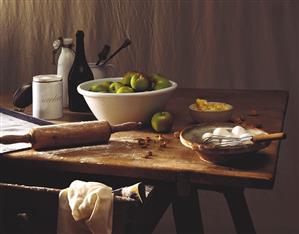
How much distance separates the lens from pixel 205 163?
1263mm

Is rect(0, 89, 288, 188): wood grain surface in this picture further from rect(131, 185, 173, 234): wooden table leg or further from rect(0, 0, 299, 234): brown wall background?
rect(0, 0, 299, 234): brown wall background

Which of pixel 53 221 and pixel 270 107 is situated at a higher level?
pixel 270 107

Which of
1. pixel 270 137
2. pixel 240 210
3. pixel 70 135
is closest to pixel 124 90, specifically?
pixel 70 135

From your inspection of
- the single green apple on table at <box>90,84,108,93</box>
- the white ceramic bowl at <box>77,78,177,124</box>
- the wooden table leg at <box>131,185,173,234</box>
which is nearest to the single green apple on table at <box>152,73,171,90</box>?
the white ceramic bowl at <box>77,78,177,124</box>

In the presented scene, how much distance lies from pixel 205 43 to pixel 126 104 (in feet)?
3.44

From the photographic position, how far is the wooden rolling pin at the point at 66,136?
1.37 meters

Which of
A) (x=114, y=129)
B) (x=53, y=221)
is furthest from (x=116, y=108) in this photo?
(x=53, y=221)

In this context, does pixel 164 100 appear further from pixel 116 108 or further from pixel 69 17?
pixel 69 17

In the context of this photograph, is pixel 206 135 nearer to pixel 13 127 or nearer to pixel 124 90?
pixel 124 90

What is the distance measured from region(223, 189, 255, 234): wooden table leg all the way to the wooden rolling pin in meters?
0.64

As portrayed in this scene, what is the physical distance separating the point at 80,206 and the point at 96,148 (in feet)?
0.89

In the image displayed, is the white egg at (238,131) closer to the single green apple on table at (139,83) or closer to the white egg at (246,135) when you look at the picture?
the white egg at (246,135)

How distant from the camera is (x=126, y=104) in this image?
1.55 metres

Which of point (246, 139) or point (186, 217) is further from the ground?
point (246, 139)
